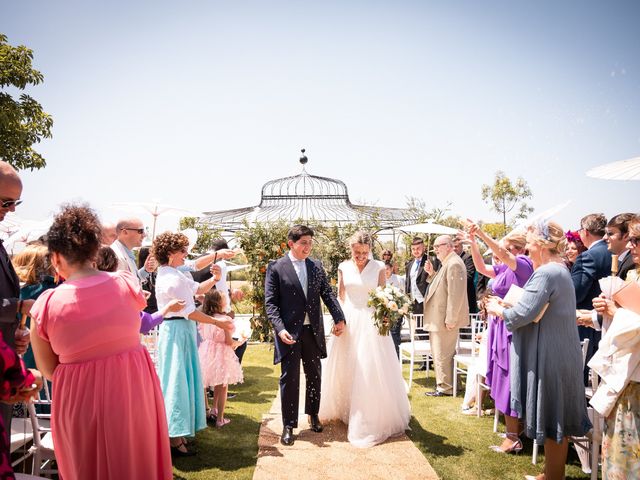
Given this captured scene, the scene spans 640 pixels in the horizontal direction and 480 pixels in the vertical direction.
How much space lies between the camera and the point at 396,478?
4.21m

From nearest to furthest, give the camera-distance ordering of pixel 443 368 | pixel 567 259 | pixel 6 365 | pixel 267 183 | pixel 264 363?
pixel 6 365, pixel 567 259, pixel 443 368, pixel 264 363, pixel 267 183

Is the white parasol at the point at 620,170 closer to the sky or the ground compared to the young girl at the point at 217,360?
closer to the sky

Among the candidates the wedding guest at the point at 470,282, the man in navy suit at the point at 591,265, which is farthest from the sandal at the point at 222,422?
the wedding guest at the point at 470,282

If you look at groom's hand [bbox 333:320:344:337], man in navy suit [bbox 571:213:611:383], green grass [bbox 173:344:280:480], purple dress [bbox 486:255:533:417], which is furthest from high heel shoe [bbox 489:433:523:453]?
green grass [bbox 173:344:280:480]

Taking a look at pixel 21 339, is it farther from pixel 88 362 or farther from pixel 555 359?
pixel 555 359

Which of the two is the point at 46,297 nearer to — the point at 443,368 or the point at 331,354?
the point at 331,354

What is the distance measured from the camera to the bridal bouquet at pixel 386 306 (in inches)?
203

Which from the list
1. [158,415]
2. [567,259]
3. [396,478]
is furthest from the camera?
[567,259]

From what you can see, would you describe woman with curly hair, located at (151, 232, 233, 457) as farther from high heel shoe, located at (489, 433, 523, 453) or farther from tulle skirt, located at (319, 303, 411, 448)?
high heel shoe, located at (489, 433, 523, 453)

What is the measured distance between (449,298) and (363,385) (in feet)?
8.05

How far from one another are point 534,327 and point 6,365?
3.77m

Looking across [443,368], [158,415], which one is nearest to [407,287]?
[443,368]

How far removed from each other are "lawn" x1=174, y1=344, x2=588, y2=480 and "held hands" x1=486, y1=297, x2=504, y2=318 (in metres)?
1.61

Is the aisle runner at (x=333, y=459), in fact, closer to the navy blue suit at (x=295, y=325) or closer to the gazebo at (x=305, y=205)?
the navy blue suit at (x=295, y=325)
